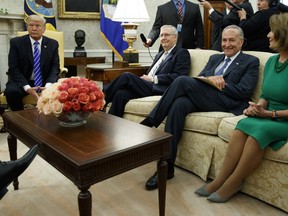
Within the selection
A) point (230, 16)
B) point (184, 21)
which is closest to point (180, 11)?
point (184, 21)

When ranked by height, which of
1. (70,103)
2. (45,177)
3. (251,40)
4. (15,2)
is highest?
(15,2)

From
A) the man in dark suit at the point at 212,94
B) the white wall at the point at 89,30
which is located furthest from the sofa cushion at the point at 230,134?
the white wall at the point at 89,30

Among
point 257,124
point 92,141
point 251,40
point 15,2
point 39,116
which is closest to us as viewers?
point 92,141

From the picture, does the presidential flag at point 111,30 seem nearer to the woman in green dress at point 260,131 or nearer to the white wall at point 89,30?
the white wall at point 89,30

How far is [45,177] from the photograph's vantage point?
7.66ft

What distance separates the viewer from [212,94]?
2.41 meters

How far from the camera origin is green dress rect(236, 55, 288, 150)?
180 centimetres

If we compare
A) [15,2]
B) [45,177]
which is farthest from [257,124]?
[15,2]

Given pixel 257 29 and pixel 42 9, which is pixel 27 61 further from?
pixel 257 29

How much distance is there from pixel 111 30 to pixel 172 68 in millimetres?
1949

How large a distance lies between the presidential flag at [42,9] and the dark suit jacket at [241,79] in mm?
2754

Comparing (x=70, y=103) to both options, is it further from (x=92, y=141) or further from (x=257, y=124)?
(x=257, y=124)

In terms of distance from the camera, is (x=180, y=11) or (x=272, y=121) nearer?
(x=272, y=121)

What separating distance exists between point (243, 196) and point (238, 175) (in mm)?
218
